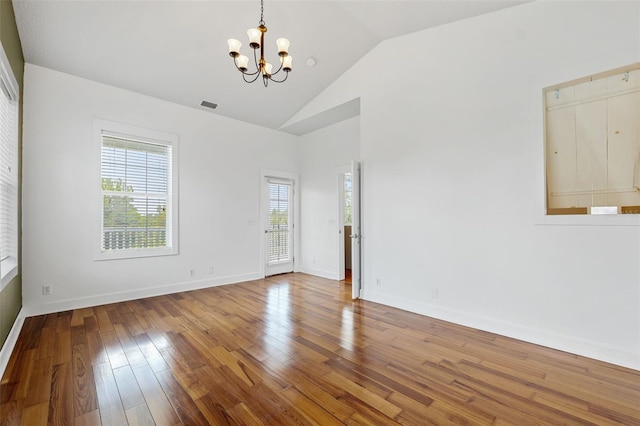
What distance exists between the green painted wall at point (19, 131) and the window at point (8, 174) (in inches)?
6.5

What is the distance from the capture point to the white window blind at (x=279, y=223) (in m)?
6.07

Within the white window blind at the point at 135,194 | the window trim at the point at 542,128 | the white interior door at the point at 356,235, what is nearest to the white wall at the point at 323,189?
the white interior door at the point at 356,235

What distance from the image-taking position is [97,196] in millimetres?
4027

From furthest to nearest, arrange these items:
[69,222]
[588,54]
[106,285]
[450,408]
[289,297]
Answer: [289,297]
[106,285]
[69,222]
[588,54]
[450,408]

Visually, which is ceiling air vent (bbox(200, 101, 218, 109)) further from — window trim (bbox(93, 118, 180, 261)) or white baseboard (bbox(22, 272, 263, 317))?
white baseboard (bbox(22, 272, 263, 317))

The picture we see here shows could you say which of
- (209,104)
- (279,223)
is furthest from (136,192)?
(279,223)

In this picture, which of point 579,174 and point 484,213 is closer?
point 579,174

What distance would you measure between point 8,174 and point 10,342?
1.70 meters

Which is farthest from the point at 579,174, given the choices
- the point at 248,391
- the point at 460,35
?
the point at 248,391

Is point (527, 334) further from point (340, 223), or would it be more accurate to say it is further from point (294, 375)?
point (340, 223)

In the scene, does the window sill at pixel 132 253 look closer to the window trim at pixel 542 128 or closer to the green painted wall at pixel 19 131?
the green painted wall at pixel 19 131

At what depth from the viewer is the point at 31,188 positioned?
11.7 feet

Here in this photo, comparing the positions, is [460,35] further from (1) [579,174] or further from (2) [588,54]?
(1) [579,174]

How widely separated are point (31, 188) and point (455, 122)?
5.23 metres
